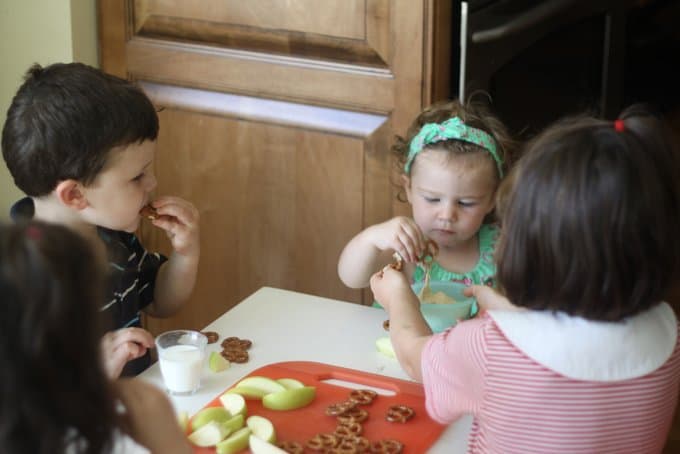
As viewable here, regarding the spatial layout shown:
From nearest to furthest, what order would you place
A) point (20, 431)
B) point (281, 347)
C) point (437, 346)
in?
point (20, 431), point (437, 346), point (281, 347)

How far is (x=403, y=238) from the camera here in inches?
63.5

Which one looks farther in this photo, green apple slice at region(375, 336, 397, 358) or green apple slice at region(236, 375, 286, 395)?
green apple slice at region(375, 336, 397, 358)

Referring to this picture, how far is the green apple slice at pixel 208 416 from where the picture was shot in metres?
1.28

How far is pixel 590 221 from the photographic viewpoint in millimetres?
1070

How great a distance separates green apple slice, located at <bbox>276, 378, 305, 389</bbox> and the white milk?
11cm

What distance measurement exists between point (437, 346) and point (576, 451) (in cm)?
20

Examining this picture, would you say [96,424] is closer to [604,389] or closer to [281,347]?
[604,389]

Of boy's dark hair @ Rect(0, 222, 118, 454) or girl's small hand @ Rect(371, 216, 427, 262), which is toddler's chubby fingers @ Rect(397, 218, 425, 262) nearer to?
girl's small hand @ Rect(371, 216, 427, 262)

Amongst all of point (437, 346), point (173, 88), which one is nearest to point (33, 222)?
point (437, 346)

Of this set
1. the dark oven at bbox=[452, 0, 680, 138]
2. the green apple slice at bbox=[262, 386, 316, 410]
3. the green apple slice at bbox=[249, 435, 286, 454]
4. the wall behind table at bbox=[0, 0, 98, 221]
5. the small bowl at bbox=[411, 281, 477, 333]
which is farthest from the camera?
the wall behind table at bbox=[0, 0, 98, 221]

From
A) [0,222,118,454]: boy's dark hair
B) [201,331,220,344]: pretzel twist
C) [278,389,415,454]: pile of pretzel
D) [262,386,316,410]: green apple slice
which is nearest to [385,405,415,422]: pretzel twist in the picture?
[278,389,415,454]: pile of pretzel

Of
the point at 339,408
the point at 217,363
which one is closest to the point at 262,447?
the point at 339,408

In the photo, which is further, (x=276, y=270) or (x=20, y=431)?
(x=276, y=270)

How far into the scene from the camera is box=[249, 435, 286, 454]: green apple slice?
1218 millimetres
